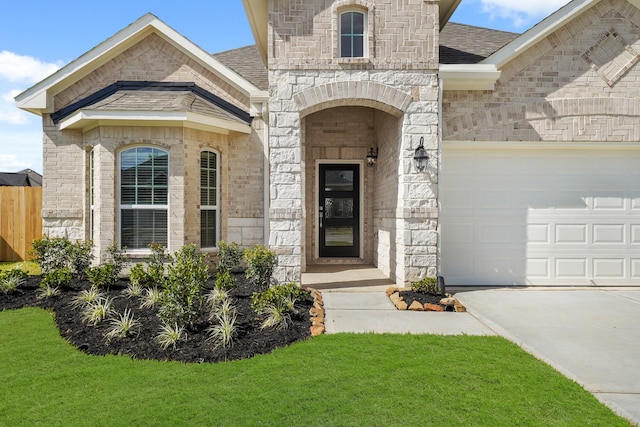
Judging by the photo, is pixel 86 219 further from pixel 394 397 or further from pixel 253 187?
pixel 394 397

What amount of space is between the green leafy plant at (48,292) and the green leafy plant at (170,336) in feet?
9.93

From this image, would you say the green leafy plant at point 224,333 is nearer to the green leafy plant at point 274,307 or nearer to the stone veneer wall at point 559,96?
the green leafy plant at point 274,307

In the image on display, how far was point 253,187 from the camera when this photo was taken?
8812 millimetres

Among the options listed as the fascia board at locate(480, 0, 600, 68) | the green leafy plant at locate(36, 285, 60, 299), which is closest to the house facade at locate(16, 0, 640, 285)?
the fascia board at locate(480, 0, 600, 68)

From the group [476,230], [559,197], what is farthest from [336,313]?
[559,197]

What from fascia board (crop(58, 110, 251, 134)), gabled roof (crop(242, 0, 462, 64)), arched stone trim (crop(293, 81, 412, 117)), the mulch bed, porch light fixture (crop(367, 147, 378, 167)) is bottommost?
the mulch bed

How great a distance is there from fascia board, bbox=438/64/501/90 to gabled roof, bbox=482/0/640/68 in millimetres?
301

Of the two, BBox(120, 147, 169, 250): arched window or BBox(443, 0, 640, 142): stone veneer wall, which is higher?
BBox(443, 0, 640, 142): stone veneer wall

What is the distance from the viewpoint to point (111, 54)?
8805mm

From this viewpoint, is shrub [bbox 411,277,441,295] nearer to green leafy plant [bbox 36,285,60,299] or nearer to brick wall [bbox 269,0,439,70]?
brick wall [bbox 269,0,439,70]

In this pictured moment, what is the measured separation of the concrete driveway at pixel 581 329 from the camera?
3601mm

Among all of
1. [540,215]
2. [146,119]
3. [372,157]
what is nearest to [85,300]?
[146,119]

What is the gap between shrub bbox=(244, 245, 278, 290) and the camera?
20.9 feet

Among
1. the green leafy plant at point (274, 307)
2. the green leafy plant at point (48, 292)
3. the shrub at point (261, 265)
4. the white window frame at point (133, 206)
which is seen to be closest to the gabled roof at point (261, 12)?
the white window frame at point (133, 206)
